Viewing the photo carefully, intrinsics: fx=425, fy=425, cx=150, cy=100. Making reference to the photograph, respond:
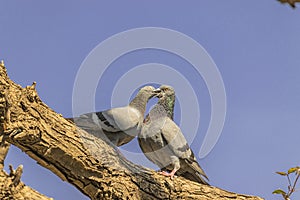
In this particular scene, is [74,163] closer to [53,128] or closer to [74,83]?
[53,128]

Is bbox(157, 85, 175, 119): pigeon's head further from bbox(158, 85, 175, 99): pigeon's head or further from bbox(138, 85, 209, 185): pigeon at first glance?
bbox(138, 85, 209, 185): pigeon

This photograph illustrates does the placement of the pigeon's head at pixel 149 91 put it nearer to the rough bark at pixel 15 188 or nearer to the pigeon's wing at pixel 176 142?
the pigeon's wing at pixel 176 142

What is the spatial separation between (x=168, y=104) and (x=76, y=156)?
3.31 metres

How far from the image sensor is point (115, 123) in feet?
20.0

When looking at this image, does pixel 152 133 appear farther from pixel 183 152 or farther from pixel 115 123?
pixel 115 123

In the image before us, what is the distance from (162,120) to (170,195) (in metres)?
2.11

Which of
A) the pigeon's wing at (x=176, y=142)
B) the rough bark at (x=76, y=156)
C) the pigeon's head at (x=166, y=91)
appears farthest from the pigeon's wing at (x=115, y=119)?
the pigeon's head at (x=166, y=91)

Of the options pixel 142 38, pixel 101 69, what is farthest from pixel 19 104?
pixel 142 38

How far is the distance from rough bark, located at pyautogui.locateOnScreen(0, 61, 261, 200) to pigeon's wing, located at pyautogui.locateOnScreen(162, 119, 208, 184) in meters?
1.22

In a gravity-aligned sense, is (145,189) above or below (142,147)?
below

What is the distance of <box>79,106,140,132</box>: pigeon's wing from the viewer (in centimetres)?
Answer: 590

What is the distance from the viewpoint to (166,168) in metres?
6.83

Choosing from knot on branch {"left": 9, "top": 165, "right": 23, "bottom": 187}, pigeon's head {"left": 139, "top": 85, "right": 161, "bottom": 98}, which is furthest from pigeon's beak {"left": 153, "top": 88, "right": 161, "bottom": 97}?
knot on branch {"left": 9, "top": 165, "right": 23, "bottom": 187}

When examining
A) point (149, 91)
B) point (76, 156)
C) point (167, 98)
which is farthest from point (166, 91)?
point (76, 156)
